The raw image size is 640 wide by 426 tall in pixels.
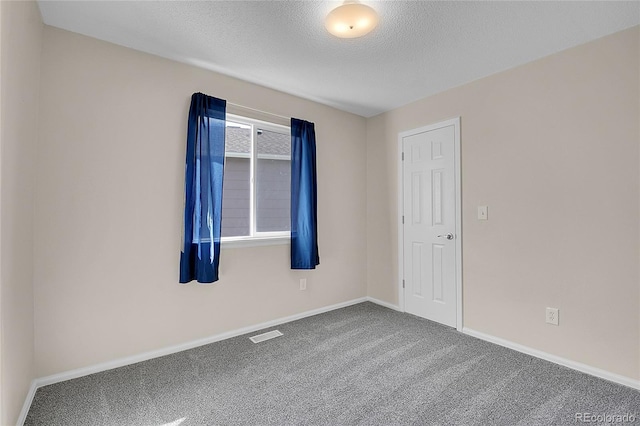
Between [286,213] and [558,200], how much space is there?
7.99 feet

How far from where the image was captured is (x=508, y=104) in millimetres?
2727

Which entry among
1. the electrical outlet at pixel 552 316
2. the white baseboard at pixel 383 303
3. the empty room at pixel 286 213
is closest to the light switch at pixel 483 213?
the empty room at pixel 286 213

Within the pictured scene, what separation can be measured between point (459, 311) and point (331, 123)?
250 cm

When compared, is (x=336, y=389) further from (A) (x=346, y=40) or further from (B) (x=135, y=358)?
(A) (x=346, y=40)

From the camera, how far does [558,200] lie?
2426 mm

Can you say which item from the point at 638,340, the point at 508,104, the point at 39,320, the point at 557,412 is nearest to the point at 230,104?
the point at 39,320

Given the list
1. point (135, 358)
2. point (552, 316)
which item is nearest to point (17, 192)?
point (135, 358)

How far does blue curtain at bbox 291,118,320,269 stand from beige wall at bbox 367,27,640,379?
4.82 feet

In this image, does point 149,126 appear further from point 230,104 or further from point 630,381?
point 630,381

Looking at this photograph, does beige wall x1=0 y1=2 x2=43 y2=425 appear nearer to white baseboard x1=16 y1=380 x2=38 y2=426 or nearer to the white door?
white baseboard x1=16 y1=380 x2=38 y2=426

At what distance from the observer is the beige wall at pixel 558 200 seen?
2.14m

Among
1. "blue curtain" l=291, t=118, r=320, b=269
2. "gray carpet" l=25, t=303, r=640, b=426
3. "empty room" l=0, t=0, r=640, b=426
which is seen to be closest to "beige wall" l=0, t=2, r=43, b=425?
"empty room" l=0, t=0, r=640, b=426

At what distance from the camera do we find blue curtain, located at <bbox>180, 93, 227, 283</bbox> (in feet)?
8.36

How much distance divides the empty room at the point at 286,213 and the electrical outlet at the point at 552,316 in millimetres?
16
